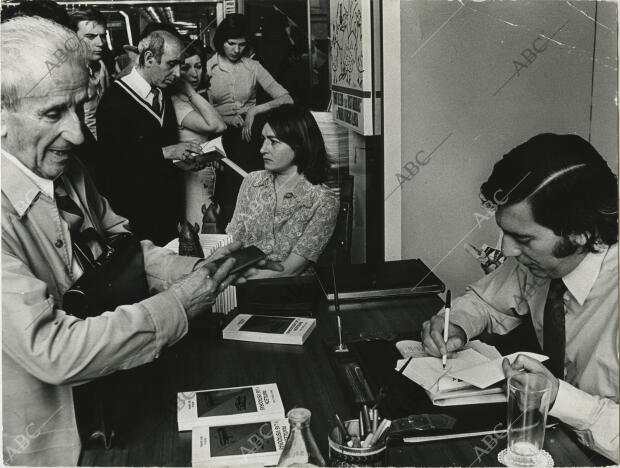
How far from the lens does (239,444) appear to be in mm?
1475

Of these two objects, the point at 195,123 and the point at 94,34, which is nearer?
the point at 94,34

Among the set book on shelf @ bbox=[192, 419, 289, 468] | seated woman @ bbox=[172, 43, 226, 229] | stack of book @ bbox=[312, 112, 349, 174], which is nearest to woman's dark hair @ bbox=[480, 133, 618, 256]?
book on shelf @ bbox=[192, 419, 289, 468]

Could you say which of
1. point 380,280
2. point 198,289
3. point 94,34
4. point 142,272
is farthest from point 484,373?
point 94,34

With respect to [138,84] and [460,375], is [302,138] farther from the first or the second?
[460,375]

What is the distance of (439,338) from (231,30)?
2.58m

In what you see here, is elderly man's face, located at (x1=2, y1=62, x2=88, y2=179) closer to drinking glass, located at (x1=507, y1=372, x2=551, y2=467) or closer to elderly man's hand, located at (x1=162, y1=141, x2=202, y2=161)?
drinking glass, located at (x1=507, y1=372, x2=551, y2=467)

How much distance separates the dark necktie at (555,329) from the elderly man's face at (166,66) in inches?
106

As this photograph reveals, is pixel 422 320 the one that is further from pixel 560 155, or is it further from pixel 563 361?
pixel 560 155

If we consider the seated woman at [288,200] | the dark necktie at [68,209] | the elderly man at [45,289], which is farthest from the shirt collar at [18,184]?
the seated woman at [288,200]

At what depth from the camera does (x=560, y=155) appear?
1.78m

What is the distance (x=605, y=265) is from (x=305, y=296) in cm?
104

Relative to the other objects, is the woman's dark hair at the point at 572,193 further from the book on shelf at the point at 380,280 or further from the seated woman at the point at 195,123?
the seated woman at the point at 195,123

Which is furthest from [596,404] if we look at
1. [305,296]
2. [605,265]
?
[305,296]

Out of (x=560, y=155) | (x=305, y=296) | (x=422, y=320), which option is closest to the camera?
(x=560, y=155)
